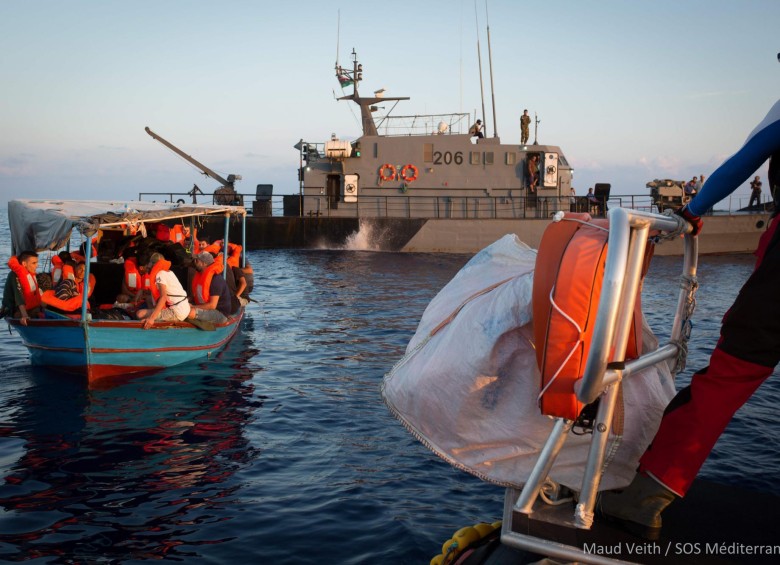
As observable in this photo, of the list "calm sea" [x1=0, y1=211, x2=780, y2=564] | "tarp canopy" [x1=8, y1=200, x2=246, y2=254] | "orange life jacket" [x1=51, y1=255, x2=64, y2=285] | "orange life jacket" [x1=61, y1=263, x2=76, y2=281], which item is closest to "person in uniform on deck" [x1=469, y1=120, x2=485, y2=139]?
"calm sea" [x1=0, y1=211, x2=780, y2=564]

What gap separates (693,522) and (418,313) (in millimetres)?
14754

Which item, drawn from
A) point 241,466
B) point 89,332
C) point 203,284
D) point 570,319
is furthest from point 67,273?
point 570,319

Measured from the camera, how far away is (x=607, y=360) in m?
2.48

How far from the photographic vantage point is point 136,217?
11758 millimetres

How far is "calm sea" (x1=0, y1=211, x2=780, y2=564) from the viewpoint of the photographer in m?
5.84

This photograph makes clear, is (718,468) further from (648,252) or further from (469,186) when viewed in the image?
(469,186)

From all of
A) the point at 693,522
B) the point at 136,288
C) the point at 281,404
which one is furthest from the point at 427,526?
the point at 136,288

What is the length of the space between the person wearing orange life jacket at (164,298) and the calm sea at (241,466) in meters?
0.97

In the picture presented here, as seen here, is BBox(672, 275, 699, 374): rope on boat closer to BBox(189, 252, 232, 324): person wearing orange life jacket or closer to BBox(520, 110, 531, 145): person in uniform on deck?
BBox(189, 252, 232, 324): person wearing orange life jacket

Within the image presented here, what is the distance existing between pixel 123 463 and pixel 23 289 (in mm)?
4888

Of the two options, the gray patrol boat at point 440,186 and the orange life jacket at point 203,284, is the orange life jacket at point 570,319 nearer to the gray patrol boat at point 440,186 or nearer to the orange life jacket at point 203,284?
the orange life jacket at point 203,284

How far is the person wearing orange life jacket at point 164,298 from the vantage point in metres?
10.9

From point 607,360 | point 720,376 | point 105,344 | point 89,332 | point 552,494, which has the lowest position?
point 105,344

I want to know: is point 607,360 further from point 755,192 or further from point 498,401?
point 755,192
